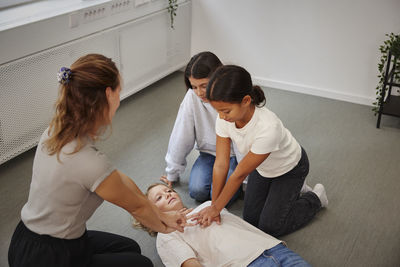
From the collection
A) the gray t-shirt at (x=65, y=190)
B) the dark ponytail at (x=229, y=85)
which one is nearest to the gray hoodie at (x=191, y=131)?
the dark ponytail at (x=229, y=85)

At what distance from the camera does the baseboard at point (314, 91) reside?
3514mm

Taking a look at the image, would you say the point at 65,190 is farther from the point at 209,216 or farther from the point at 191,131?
the point at 191,131

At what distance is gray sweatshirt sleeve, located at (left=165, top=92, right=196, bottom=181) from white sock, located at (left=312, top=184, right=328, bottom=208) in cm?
67

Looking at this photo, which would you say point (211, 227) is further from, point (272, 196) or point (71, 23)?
point (71, 23)

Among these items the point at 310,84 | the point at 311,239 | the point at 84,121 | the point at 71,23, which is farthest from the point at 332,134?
the point at 84,121

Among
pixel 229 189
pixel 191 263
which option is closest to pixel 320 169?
pixel 229 189

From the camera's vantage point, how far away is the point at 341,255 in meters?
2.02

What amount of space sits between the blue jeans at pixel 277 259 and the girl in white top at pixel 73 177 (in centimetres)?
51

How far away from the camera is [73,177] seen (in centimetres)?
131

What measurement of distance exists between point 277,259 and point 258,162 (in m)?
0.38

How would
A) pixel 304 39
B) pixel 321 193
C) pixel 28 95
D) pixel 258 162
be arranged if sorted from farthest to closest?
pixel 304 39 < pixel 28 95 < pixel 321 193 < pixel 258 162

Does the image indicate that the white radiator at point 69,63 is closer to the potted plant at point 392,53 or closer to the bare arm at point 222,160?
the bare arm at point 222,160

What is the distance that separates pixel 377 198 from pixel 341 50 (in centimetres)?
142

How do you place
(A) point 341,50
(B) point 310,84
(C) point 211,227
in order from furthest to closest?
1. (B) point 310,84
2. (A) point 341,50
3. (C) point 211,227
